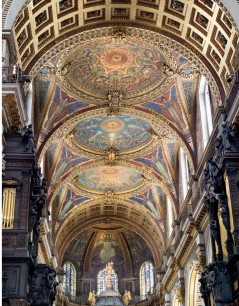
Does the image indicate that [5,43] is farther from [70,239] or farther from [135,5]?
[70,239]

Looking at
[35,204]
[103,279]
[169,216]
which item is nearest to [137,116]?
[35,204]

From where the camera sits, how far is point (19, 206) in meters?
16.5

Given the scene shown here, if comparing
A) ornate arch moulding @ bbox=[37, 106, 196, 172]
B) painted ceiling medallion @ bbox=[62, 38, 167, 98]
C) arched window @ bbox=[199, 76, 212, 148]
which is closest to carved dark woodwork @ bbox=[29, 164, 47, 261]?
ornate arch moulding @ bbox=[37, 106, 196, 172]

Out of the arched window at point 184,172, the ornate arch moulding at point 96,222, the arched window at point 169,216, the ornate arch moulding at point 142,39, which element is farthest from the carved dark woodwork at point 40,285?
the ornate arch moulding at point 96,222

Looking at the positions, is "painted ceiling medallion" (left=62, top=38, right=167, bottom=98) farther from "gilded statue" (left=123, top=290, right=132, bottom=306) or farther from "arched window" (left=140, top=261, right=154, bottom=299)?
"arched window" (left=140, top=261, right=154, bottom=299)

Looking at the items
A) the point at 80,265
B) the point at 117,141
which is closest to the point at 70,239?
the point at 80,265

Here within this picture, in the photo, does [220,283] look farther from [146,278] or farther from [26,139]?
[146,278]

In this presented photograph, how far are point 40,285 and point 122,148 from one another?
492 inches

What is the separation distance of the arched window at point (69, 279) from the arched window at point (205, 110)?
19.4 metres

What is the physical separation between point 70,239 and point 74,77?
16185 mm

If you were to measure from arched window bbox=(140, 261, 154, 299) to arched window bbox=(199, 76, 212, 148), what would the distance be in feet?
59.6

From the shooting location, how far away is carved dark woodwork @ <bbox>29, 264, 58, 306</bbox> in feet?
57.1

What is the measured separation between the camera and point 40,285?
18.0m

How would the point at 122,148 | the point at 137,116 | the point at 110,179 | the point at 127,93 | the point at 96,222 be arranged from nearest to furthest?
1. the point at 127,93
2. the point at 137,116
3. the point at 122,148
4. the point at 110,179
5. the point at 96,222
